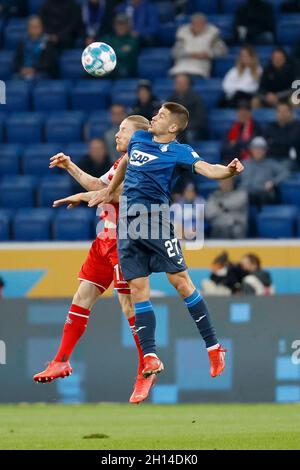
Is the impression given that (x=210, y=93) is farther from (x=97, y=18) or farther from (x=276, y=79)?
(x=97, y=18)

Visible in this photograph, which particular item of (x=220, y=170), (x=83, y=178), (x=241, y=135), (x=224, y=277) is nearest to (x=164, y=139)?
(x=220, y=170)

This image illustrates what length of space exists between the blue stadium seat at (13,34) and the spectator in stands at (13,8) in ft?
1.64

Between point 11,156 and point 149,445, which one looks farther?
point 11,156

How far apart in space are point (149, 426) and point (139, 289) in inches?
77.7

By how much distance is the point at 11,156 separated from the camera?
63.5 feet

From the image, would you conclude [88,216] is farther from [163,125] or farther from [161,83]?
[163,125]

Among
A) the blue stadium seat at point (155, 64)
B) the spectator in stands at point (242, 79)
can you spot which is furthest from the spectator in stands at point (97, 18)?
the spectator in stands at point (242, 79)

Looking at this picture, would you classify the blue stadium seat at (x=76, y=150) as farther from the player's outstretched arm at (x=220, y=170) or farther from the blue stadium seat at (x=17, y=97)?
the player's outstretched arm at (x=220, y=170)

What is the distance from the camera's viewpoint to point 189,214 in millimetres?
17250

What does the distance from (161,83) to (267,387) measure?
6.21 m

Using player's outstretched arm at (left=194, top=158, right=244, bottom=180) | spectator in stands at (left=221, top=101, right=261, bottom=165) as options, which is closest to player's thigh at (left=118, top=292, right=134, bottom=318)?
player's outstretched arm at (left=194, top=158, right=244, bottom=180)

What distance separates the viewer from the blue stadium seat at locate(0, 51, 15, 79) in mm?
20969

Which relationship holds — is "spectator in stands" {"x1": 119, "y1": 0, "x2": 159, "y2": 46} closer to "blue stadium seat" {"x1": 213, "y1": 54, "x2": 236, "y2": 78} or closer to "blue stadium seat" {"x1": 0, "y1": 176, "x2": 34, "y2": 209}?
"blue stadium seat" {"x1": 213, "y1": 54, "x2": 236, "y2": 78}
